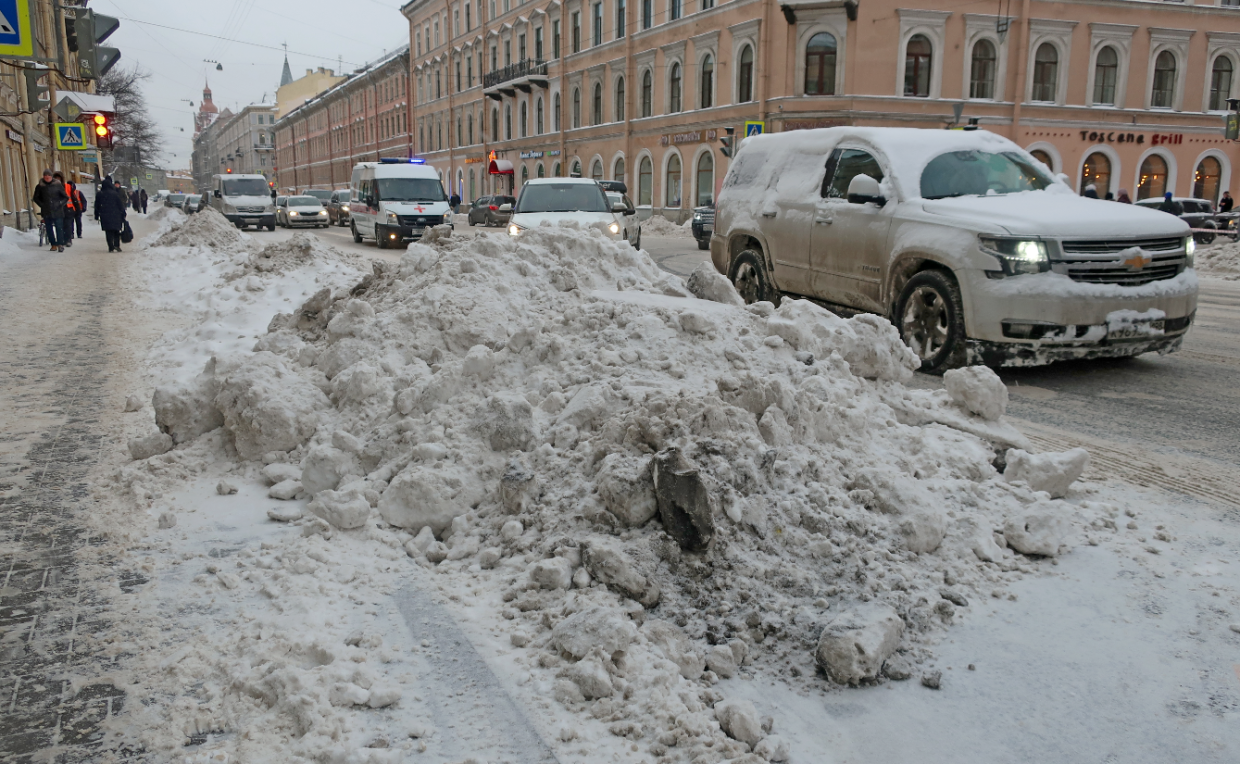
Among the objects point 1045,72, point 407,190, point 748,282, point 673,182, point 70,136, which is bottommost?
point 748,282

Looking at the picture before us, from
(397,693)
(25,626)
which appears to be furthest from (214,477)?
(397,693)

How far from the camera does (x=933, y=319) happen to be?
684 cm

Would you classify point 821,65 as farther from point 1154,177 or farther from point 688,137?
point 1154,177

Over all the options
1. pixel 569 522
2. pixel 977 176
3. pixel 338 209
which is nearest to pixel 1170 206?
pixel 977 176

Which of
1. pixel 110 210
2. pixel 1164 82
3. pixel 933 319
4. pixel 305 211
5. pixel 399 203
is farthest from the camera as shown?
pixel 305 211

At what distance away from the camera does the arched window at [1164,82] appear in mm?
34625

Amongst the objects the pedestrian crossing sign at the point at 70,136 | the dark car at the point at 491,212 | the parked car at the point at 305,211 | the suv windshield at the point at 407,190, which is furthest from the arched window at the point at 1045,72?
the pedestrian crossing sign at the point at 70,136

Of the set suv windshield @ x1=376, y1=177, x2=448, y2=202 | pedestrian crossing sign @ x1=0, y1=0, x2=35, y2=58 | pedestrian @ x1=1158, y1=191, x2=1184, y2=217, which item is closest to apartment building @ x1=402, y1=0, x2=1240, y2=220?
pedestrian @ x1=1158, y1=191, x2=1184, y2=217

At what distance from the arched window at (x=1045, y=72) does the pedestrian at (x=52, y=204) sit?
32523mm

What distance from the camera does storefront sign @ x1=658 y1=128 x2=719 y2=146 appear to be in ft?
118

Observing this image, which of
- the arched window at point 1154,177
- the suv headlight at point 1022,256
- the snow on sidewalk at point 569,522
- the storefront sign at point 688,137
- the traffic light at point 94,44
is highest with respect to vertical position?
the storefront sign at point 688,137

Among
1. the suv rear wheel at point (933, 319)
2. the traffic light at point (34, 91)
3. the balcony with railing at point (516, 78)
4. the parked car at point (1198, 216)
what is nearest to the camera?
the suv rear wheel at point (933, 319)

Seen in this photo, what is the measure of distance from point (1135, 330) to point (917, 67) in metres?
28.7

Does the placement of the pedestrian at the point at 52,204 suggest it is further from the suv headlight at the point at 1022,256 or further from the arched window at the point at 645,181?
the arched window at the point at 645,181
